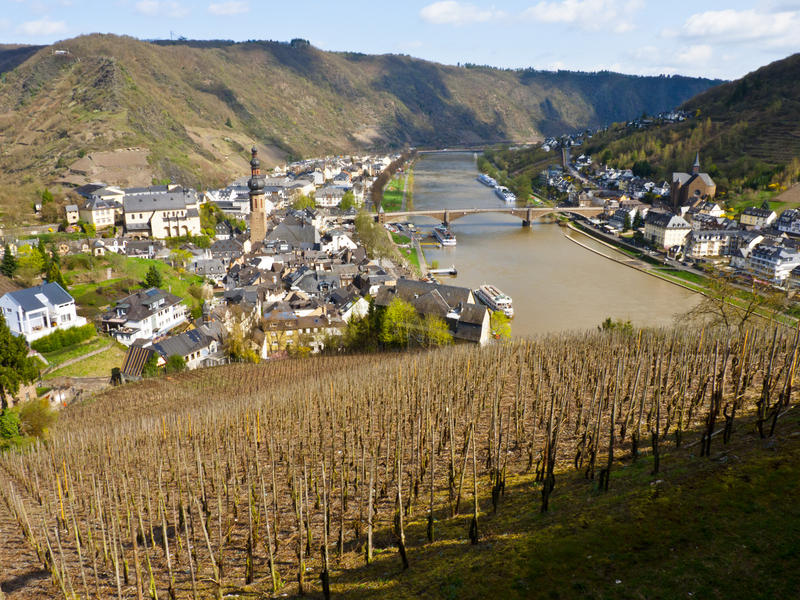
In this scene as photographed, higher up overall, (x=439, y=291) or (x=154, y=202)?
(x=154, y=202)

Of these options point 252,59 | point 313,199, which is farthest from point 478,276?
point 252,59

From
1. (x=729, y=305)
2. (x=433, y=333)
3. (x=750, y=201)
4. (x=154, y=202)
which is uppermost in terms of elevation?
(x=154, y=202)

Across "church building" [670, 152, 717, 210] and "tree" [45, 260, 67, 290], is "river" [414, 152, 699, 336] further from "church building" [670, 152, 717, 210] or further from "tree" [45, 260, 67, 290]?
"tree" [45, 260, 67, 290]

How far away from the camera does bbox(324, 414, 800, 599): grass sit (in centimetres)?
614

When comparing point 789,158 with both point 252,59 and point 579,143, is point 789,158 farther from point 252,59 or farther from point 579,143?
point 252,59

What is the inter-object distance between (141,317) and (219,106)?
9397cm

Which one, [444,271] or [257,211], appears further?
[257,211]

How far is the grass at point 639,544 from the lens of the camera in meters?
6.14

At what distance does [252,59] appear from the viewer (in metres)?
147

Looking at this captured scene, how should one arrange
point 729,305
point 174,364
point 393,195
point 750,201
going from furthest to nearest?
1. point 393,195
2. point 750,201
3. point 174,364
4. point 729,305

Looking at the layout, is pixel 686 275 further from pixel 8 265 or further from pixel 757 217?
pixel 8 265

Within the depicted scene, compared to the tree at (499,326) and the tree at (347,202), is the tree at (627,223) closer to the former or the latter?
the tree at (347,202)

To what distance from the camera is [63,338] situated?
2331 cm

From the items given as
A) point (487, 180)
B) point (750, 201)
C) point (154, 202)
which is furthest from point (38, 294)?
point (487, 180)
